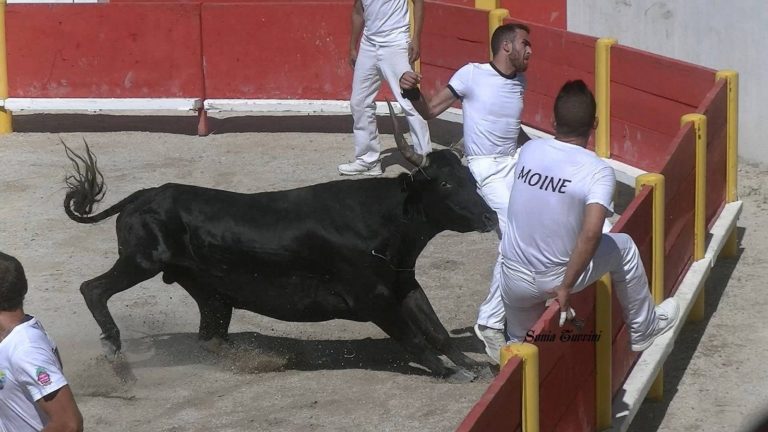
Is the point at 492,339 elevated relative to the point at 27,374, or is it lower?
lower

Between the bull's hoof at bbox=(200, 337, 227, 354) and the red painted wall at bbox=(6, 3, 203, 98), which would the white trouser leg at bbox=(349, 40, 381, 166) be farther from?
the bull's hoof at bbox=(200, 337, 227, 354)

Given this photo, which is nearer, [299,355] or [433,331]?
[433,331]

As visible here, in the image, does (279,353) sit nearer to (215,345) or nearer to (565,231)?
(215,345)

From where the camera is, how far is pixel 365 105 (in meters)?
10.2

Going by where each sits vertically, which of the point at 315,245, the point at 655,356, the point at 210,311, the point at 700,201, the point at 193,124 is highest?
the point at 700,201

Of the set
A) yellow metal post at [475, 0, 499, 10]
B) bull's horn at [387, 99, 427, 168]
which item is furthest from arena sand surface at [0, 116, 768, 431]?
yellow metal post at [475, 0, 499, 10]

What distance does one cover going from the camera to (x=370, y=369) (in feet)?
21.9

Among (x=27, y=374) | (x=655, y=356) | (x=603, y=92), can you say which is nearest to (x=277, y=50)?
(x=603, y=92)

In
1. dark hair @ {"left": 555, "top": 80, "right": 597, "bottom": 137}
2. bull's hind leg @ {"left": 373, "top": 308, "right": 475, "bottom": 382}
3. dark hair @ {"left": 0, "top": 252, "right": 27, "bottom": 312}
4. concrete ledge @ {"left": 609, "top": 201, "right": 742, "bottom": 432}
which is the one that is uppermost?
dark hair @ {"left": 555, "top": 80, "right": 597, "bottom": 137}

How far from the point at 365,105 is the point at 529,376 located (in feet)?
20.3

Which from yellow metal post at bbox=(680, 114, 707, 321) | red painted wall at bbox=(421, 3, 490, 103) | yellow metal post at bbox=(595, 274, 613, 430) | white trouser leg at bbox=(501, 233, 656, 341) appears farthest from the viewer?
red painted wall at bbox=(421, 3, 490, 103)

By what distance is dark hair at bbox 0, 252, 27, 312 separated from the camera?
3.80 metres

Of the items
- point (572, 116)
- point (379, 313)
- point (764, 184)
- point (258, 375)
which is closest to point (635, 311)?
point (572, 116)

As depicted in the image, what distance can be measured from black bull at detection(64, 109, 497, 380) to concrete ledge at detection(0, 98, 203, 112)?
533cm
